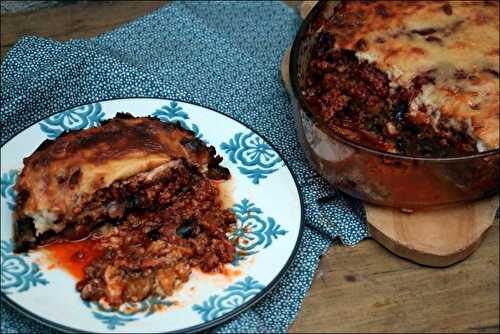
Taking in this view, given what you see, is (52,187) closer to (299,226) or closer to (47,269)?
(47,269)

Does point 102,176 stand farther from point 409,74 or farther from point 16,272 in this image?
point 409,74

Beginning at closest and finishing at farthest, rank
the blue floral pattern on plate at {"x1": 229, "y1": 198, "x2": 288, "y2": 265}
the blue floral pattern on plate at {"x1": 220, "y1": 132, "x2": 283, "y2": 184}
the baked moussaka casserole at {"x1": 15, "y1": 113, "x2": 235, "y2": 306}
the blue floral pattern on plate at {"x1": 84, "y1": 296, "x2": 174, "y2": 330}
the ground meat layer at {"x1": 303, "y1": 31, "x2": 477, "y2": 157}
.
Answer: the blue floral pattern on plate at {"x1": 84, "y1": 296, "x2": 174, "y2": 330}, the baked moussaka casserole at {"x1": 15, "y1": 113, "x2": 235, "y2": 306}, the blue floral pattern on plate at {"x1": 229, "y1": 198, "x2": 288, "y2": 265}, the blue floral pattern on plate at {"x1": 220, "y1": 132, "x2": 283, "y2": 184}, the ground meat layer at {"x1": 303, "y1": 31, "x2": 477, "y2": 157}

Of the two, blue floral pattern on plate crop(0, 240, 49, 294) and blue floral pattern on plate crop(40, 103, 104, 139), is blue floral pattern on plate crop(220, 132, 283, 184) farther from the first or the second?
blue floral pattern on plate crop(0, 240, 49, 294)

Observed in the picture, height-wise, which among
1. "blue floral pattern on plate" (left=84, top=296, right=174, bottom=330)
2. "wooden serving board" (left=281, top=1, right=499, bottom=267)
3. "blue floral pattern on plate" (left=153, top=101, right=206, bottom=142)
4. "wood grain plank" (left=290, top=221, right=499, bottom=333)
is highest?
"blue floral pattern on plate" (left=153, top=101, right=206, bottom=142)

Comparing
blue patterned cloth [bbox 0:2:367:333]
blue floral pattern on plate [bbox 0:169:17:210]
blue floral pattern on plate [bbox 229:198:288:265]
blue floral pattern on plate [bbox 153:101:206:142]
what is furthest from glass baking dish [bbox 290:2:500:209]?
blue floral pattern on plate [bbox 0:169:17:210]

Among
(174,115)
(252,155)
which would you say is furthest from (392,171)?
(174,115)

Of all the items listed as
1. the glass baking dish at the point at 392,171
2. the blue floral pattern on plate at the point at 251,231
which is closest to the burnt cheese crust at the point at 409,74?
the glass baking dish at the point at 392,171

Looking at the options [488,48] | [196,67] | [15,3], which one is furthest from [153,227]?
[15,3]

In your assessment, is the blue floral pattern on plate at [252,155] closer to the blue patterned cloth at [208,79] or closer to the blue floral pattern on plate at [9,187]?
the blue patterned cloth at [208,79]
